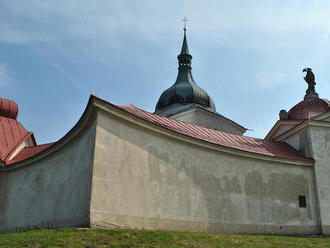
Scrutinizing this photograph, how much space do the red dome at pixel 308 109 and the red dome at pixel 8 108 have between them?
50.2ft

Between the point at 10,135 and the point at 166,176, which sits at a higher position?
the point at 10,135

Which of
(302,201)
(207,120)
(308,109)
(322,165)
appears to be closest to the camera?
(302,201)

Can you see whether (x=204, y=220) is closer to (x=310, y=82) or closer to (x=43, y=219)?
(x=43, y=219)

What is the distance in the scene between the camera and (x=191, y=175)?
15836mm

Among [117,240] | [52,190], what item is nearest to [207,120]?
[52,190]

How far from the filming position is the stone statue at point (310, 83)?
78.0ft

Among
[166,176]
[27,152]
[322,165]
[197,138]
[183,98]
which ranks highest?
[183,98]

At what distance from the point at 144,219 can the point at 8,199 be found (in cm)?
837

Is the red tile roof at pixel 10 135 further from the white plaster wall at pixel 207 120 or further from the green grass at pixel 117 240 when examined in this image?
the white plaster wall at pixel 207 120

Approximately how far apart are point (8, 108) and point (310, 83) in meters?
17.3

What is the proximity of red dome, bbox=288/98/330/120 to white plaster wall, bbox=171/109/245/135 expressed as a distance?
10.7 metres

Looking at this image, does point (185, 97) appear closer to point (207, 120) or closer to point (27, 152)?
point (207, 120)

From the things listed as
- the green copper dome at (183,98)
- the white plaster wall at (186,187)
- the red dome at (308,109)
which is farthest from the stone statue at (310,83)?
the green copper dome at (183,98)

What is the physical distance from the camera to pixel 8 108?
24.0 m
